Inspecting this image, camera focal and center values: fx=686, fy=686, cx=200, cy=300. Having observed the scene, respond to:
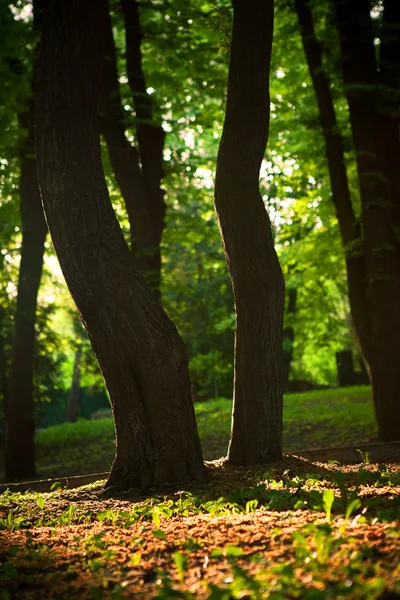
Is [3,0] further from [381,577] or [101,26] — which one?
[381,577]

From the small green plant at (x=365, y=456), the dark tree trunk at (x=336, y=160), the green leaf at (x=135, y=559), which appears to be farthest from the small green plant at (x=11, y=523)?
the dark tree trunk at (x=336, y=160)

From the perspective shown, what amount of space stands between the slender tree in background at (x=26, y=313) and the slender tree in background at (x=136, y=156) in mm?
2816

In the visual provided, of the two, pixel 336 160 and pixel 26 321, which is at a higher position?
pixel 336 160

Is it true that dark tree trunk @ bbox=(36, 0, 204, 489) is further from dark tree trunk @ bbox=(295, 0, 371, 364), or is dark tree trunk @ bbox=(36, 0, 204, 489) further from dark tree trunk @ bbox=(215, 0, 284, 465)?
dark tree trunk @ bbox=(295, 0, 371, 364)

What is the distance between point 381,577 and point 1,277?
708 inches

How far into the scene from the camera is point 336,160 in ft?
34.9

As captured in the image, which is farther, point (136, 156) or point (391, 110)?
point (136, 156)

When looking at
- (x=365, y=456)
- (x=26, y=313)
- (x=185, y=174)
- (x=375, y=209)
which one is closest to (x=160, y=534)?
(x=365, y=456)

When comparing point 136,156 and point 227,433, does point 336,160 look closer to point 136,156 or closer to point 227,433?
point 136,156

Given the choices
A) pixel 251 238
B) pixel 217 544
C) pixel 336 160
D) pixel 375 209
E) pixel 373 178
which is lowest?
pixel 217 544

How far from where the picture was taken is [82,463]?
13.5 metres

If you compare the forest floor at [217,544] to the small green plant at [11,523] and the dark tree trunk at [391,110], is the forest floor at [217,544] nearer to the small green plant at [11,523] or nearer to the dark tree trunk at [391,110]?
the small green plant at [11,523]

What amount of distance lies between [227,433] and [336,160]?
6.48m

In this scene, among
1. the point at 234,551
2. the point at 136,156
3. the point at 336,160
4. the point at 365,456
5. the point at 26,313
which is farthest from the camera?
the point at 26,313
